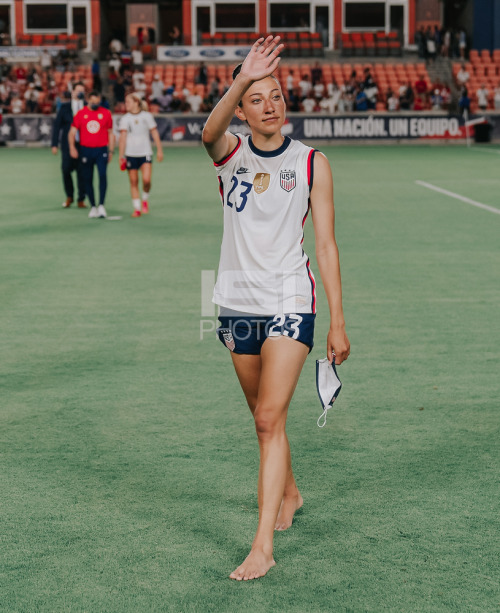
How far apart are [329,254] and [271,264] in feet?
0.83

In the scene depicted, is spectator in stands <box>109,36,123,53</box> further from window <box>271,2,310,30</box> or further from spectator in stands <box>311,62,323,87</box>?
spectator in stands <box>311,62,323,87</box>

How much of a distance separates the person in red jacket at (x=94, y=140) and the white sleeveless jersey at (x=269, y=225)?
12797mm

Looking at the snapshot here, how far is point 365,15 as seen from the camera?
54344 millimetres

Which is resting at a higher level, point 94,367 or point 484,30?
point 484,30

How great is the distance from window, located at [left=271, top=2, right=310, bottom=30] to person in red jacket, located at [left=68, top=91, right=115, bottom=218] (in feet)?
129

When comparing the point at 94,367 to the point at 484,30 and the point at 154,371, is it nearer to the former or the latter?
the point at 154,371

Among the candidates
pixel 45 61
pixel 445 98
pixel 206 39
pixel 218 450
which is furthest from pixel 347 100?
pixel 218 450

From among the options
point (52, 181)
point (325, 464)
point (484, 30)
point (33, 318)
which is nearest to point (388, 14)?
point (484, 30)

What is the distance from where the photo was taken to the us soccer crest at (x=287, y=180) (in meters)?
4.26

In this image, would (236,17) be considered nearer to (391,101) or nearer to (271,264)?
(391,101)

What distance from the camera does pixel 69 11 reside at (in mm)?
54188

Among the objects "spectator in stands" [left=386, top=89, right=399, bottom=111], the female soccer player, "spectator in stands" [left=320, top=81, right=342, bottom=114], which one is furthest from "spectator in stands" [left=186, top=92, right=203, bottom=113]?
the female soccer player

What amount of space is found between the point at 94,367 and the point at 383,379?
212 cm

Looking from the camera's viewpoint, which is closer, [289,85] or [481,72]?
[289,85]
